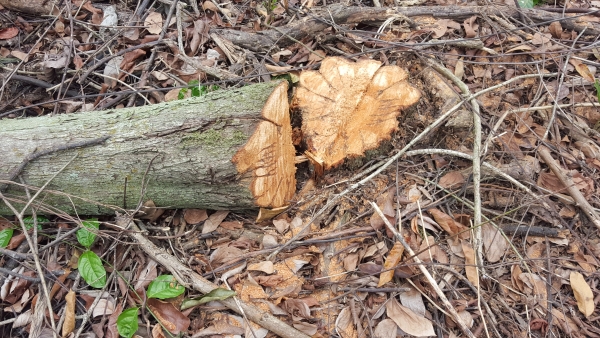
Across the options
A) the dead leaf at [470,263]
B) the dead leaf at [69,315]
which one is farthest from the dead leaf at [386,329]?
the dead leaf at [69,315]

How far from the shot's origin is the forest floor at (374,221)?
75.5 inches

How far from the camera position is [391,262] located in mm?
1938

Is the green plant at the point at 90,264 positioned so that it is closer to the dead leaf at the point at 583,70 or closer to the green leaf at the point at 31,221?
the green leaf at the point at 31,221

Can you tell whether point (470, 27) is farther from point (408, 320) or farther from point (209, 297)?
point (209, 297)

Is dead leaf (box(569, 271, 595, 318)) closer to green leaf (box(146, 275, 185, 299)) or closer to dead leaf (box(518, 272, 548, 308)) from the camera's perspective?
dead leaf (box(518, 272, 548, 308))

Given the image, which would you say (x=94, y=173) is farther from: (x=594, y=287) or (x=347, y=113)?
(x=594, y=287)

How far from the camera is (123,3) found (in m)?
3.19

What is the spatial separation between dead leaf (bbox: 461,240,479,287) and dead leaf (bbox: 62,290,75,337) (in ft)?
6.17

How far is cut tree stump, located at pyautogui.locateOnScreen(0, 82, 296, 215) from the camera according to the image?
6.38 feet

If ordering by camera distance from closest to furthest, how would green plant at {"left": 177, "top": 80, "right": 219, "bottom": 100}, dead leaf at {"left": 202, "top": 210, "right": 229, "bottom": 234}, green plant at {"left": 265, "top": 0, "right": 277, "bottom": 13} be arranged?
dead leaf at {"left": 202, "top": 210, "right": 229, "bottom": 234}
green plant at {"left": 177, "top": 80, "right": 219, "bottom": 100}
green plant at {"left": 265, "top": 0, "right": 277, "bottom": 13}

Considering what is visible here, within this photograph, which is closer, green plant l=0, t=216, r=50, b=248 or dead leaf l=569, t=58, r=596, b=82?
green plant l=0, t=216, r=50, b=248

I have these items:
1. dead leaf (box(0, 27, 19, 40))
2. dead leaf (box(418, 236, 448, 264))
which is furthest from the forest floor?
dead leaf (box(0, 27, 19, 40))

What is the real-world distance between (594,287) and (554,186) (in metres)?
0.53

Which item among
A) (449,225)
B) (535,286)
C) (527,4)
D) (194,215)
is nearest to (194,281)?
(194,215)
